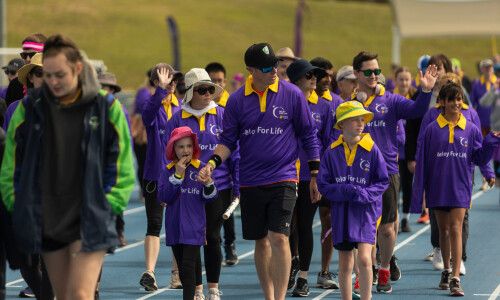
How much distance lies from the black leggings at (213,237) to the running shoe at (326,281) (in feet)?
5.24

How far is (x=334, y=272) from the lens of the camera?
418 inches

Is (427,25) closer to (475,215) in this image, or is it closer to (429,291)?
(475,215)

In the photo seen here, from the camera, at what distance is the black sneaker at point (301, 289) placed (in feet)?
30.7

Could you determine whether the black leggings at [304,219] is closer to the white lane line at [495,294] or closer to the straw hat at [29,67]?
the white lane line at [495,294]

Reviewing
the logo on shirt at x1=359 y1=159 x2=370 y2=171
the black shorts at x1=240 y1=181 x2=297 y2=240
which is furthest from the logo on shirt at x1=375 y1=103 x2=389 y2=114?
the black shorts at x1=240 y1=181 x2=297 y2=240

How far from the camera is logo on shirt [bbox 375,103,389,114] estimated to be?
934 cm

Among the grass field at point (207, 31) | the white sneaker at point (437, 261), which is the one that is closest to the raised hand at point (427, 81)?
the white sneaker at point (437, 261)

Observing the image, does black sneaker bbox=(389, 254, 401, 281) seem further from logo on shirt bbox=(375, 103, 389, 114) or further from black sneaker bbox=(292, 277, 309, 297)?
logo on shirt bbox=(375, 103, 389, 114)

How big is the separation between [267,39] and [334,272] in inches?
2603

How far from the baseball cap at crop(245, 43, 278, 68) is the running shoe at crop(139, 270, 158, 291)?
2.82 meters

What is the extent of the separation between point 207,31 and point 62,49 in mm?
74008

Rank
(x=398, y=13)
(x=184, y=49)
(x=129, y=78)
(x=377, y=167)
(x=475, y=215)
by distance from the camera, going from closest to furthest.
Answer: (x=377, y=167), (x=475, y=215), (x=398, y=13), (x=129, y=78), (x=184, y=49)

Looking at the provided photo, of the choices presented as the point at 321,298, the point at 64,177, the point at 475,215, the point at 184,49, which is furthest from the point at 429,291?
the point at 184,49

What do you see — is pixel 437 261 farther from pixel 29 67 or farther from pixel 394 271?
pixel 29 67
